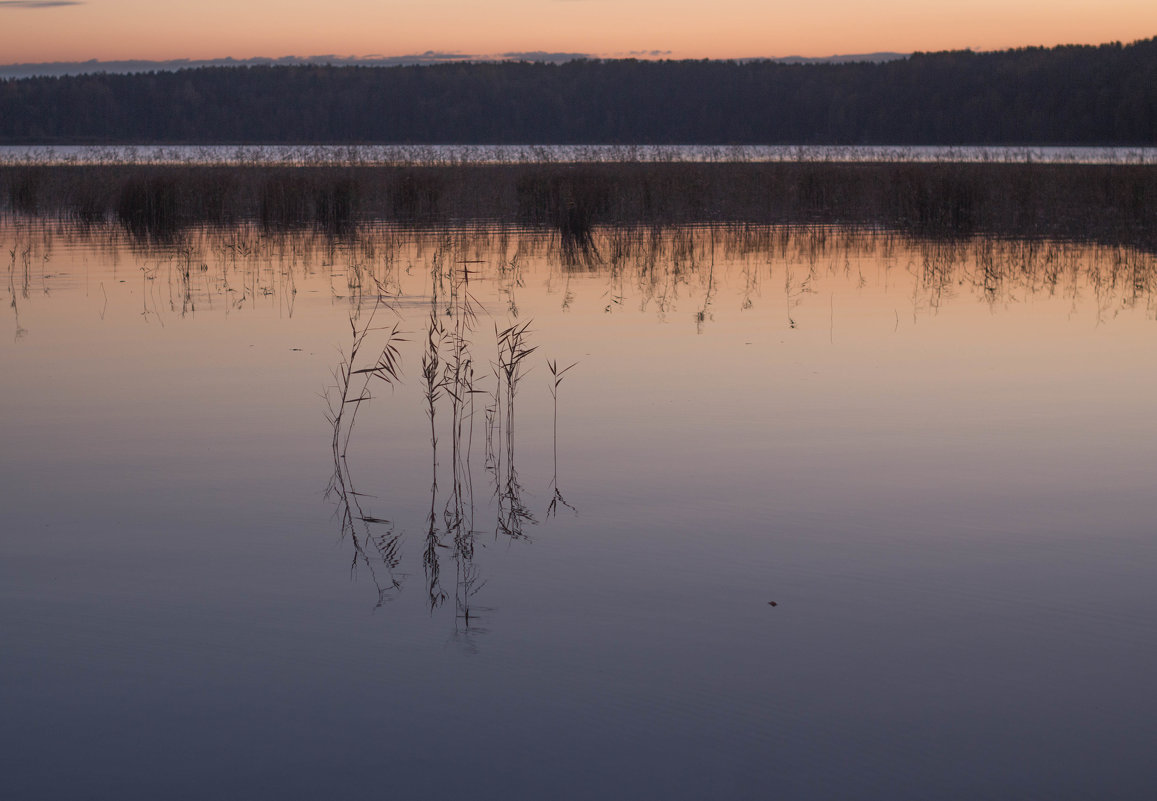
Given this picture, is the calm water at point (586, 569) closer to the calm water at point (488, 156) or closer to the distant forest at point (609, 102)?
the calm water at point (488, 156)

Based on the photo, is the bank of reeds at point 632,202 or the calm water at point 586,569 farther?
the bank of reeds at point 632,202

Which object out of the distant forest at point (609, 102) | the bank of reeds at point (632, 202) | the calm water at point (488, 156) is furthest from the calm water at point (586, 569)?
the distant forest at point (609, 102)

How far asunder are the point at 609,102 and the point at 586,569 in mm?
99182

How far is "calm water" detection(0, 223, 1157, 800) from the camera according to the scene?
250 cm

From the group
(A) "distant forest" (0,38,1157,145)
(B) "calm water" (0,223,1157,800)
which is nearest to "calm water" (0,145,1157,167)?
(B) "calm water" (0,223,1157,800)

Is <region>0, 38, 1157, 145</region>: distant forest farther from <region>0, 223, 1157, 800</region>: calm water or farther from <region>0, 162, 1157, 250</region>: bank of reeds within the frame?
<region>0, 223, 1157, 800</region>: calm water

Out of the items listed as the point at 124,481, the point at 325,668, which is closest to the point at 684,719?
the point at 325,668

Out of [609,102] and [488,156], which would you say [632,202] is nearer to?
[488,156]

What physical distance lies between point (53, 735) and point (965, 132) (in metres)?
83.0

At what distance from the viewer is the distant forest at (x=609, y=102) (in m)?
80.6

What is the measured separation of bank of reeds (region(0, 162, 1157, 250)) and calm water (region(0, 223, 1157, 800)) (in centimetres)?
848

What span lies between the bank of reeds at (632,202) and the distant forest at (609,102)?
61.7 m

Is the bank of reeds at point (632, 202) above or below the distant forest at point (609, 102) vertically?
below

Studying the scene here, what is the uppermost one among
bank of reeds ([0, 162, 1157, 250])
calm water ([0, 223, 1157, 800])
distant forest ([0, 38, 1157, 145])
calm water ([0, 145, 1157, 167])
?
distant forest ([0, 38, 1157, 145])
